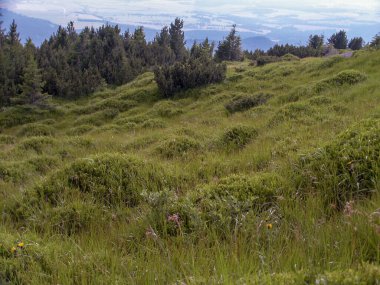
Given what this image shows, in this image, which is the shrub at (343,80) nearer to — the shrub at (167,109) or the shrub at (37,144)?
the shrub at (167,109)

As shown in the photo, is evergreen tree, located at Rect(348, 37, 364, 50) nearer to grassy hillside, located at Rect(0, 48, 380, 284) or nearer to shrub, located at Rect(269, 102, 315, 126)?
shrub, located at Rect(269, 102, 315, 126)

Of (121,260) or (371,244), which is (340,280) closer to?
(371,244)

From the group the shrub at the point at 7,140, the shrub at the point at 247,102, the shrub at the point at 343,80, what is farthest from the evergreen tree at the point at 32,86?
the shrub at the point at 343,80

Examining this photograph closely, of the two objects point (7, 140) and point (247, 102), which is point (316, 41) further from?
point (7, 140)

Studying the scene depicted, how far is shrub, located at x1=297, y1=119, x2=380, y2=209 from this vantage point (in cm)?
421

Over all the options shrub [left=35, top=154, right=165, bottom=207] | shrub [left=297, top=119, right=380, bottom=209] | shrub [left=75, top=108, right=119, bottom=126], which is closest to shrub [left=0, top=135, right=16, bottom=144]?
shrub [left=75, top=108, right=119, bottom=126]

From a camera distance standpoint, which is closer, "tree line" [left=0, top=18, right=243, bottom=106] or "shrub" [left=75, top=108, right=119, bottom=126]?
"shrub" [left=75, top=108, right=119, bottom=126]

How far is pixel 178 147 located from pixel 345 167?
5381mm

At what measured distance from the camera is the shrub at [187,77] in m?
27.3

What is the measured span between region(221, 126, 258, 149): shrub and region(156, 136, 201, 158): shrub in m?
0.77

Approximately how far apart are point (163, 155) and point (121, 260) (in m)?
5.96

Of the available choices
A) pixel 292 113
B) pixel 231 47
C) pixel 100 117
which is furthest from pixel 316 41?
pixel 292 113

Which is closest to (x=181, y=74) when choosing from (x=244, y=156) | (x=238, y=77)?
(x=238, y=77)

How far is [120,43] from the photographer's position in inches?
2224
